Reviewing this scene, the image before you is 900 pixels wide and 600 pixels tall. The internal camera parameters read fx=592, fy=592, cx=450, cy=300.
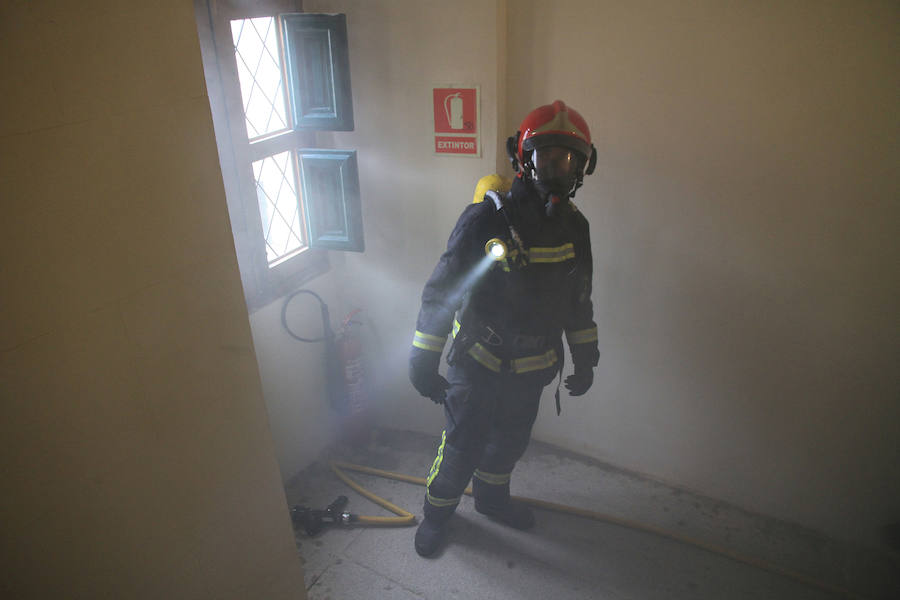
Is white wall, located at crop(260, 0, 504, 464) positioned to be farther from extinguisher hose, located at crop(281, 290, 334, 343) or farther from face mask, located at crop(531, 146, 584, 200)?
face mask, located at crop(531, 146, 584, 200)

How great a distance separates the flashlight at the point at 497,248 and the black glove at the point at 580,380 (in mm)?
770

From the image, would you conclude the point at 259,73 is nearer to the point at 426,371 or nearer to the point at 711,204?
the point at 426,371

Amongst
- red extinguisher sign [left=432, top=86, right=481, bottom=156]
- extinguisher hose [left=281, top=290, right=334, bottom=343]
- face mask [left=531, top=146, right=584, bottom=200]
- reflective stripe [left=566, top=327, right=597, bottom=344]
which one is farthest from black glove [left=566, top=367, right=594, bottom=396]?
extinguisher hose [left=281, top=290, right=334, bottom=343]

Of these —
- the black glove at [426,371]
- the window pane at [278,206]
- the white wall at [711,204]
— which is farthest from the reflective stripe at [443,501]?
the window pane at [278,206]

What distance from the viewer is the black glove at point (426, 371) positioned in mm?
2521

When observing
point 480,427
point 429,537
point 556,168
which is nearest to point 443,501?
point 429,537

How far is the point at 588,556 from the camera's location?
2877mm

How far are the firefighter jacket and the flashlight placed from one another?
3 centimetres

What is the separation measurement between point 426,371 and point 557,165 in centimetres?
101

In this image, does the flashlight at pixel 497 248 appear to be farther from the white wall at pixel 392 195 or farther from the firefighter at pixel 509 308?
the white wall at pixel 392 195

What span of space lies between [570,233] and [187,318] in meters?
1.60

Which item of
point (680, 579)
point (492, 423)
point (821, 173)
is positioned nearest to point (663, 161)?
point (821, 173)

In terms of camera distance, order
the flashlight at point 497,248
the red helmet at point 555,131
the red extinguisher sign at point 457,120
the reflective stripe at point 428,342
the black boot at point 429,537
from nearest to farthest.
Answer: the red helmet at point 555,131 → the flashlight at point 497,248 → the reflective stripe at point 428,342 → the black boot at point 429,537 → the red extinguisher sign at point 457,120

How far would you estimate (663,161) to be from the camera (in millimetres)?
2818
